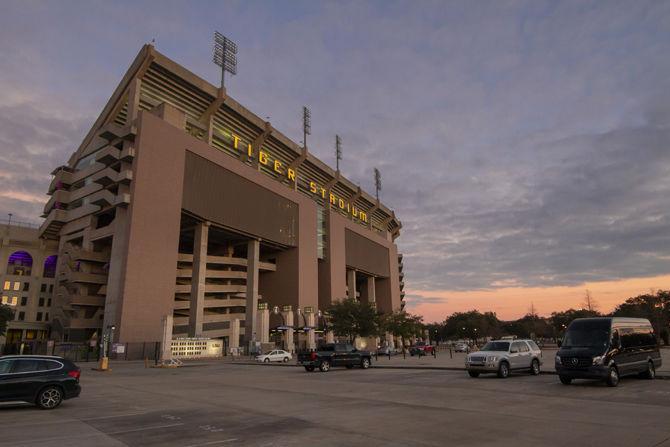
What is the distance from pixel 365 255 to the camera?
112625 mm

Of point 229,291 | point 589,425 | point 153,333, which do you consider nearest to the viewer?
point 589,425

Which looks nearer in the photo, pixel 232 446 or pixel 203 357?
pixel 232 446

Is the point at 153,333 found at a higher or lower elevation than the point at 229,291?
lower

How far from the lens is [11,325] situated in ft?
275

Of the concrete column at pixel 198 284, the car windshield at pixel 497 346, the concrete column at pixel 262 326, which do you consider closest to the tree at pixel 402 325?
the concrete column at pixel 262 326

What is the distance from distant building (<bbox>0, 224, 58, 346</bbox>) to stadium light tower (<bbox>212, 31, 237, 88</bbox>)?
49269 mm

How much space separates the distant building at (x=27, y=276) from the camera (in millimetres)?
86812

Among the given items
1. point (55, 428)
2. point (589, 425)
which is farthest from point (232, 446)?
point (589, 425)

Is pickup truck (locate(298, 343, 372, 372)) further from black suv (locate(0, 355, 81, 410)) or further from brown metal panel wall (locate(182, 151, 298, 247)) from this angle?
brown metal panel wall (locate(182, 151, 298, 247))

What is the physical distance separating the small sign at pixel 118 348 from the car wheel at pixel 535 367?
42079 mm

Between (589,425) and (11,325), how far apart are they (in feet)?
326

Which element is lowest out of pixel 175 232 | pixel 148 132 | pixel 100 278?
pixel 100 278

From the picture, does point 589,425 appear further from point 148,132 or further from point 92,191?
point 92,191

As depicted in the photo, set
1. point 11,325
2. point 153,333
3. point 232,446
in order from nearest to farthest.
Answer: point 232,446 → point 153,333 → point 11,325
